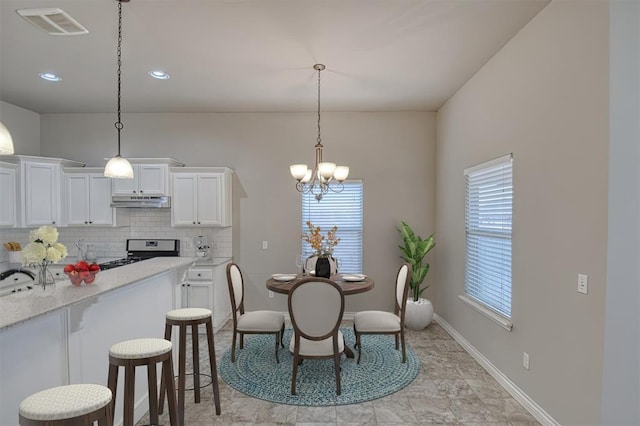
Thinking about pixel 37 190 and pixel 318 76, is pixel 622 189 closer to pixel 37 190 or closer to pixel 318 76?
pixel 318 76

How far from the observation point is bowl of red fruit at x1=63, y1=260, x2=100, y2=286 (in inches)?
87.4

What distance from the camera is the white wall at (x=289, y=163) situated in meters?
5.29

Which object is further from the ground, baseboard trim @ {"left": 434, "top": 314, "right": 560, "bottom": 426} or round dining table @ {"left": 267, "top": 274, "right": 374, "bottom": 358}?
round dining table @ {"left": 267, "top": 274, "right": 374, "bottom": 358}

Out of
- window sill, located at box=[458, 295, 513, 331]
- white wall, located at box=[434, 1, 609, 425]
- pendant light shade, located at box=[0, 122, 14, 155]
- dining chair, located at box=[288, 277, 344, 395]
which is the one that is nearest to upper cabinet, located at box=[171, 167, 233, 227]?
dining chair, located at box=[288, 277, 344, 395]

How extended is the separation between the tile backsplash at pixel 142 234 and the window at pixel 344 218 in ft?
4.01

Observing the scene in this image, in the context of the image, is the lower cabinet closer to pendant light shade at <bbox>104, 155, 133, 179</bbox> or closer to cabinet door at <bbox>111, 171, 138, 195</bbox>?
cabinet door at <bbox>111, 171, 138, 195</bbox>

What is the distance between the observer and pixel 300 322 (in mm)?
3074

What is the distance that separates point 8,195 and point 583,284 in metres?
5.88

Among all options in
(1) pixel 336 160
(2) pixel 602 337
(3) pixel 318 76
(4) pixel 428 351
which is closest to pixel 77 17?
(3) pixel 318 76

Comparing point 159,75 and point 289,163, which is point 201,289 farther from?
point 159,75

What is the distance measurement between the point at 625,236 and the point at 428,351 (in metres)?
2.52

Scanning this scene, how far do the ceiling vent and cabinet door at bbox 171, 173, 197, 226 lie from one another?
8.04 ft

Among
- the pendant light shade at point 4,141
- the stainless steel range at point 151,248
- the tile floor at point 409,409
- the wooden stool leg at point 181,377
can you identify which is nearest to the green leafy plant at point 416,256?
the tile floor at point 409,409

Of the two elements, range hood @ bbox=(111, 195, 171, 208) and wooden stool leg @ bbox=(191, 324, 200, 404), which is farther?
range hood @ bbox=(111, 195, 171, 208)
